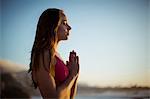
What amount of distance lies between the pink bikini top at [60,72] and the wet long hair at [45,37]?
5 cm

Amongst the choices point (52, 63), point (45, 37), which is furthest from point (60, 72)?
point (45, 37)

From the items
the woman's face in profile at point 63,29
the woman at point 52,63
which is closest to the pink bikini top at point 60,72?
the woman at point 52,63

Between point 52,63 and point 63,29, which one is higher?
point 63,29

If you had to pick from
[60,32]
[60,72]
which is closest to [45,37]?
A: [60,32]

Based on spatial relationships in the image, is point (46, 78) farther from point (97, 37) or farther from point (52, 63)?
point (97, 37)

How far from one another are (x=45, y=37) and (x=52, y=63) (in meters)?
0.14

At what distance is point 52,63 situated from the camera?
1843mm

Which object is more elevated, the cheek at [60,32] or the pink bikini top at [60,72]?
the cheek at [60,32]

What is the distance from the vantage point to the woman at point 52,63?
183cm

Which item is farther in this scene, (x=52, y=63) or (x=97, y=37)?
(x=97, y=37)

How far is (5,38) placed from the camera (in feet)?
6.30

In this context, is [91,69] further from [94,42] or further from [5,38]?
[5,38]

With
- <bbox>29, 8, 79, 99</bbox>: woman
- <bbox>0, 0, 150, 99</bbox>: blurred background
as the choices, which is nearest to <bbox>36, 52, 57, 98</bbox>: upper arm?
<bbox>29, 8, 79, 99</bbox>: woman

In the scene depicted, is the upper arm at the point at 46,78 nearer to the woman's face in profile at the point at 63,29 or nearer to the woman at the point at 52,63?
the woman at the point at 52,63
